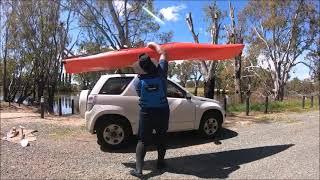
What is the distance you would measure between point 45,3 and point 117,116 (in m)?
19.2

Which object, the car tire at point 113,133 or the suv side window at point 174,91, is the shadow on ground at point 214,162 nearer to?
the car tire at point 113,133

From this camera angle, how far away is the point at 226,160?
31.8 feet

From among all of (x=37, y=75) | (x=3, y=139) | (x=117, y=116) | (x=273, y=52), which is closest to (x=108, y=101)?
(x=117, y=116)

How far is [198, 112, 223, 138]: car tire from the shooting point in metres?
12.2

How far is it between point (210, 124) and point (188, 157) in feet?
8.03

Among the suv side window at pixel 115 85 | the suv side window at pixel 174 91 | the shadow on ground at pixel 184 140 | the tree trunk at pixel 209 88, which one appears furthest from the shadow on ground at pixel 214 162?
the tree trunk at pixel 209 88

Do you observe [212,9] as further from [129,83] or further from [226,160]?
[226,160]

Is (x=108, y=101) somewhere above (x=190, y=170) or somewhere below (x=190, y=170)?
above

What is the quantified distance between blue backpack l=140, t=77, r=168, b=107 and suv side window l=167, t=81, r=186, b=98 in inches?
140

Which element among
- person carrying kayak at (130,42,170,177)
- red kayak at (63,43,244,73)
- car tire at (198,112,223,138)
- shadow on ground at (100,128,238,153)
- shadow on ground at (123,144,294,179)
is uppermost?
red kayak at (63,43,244,73)

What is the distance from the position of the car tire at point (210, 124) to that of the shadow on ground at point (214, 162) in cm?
167

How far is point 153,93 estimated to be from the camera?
26.8 ft

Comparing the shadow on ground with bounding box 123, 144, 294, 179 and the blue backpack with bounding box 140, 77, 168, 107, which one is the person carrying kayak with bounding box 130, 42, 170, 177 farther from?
the shadow on ground with bounding box 123, 144, 294, 179

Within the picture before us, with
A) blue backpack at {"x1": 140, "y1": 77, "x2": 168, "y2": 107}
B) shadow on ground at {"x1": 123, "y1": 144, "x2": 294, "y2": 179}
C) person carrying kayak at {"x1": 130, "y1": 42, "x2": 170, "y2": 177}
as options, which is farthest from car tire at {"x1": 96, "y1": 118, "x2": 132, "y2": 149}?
blue backpack at {"x1": 140, "y1": 77, "x2": 168, "y2": 107}
